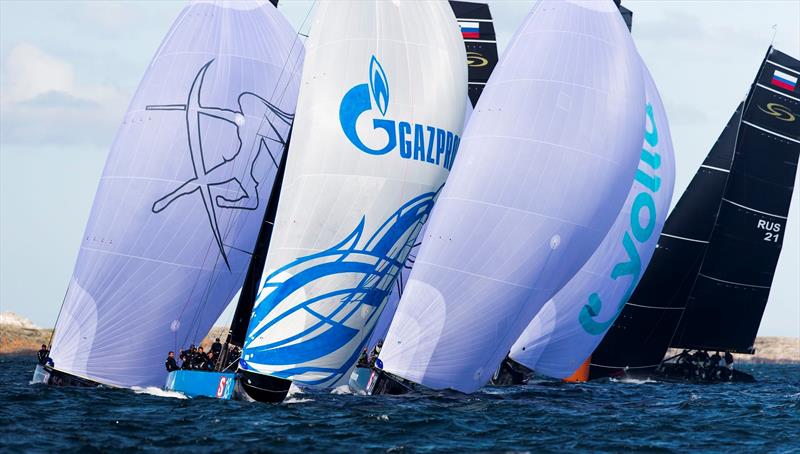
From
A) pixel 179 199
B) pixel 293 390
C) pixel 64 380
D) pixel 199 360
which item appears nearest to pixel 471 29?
pixel 179 199

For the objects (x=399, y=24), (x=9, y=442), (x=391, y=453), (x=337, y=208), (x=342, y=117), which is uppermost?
(x=399, y=24)

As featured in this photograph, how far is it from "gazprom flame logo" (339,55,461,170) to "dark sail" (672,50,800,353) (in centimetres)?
1984

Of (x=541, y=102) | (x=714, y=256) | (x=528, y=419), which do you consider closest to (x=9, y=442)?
(x=528, y=419)

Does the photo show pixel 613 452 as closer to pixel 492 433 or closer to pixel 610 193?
pixel 492 433

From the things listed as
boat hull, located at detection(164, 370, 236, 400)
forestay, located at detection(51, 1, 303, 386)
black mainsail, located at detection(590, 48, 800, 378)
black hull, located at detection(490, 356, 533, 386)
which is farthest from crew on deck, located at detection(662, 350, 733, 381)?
boat hull, located at detection(164, 370, 236, 400)

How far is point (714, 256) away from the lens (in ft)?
147

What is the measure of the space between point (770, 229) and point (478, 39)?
11.7 metres

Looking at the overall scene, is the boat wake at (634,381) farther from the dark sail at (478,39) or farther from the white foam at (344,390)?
the white foam at (344,390)

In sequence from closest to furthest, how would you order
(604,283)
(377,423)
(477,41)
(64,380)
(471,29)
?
(377,423) → (64,380) → (604,283) → (477,41) → (471,29)

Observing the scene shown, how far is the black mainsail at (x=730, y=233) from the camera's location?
139 ft

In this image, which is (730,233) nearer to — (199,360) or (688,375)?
(688,375)

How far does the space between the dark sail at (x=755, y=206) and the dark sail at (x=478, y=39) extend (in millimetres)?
9023

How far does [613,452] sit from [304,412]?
20.9 ft

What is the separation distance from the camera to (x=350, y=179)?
1020 inches
